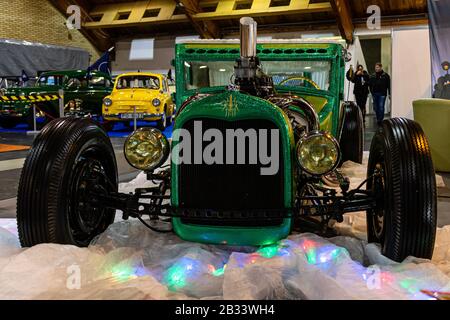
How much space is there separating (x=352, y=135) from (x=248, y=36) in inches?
139

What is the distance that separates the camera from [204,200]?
2438mm

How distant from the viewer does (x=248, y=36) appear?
8.89 feet

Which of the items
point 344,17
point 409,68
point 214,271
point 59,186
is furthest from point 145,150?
point 344,17

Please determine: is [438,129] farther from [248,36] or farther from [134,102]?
[134,102]

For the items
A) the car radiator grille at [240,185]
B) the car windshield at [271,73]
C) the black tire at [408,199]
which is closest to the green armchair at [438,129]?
the car windshield at [271,73]

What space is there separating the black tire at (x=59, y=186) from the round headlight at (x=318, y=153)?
47.2 inches

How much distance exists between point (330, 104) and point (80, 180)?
7.48 feet

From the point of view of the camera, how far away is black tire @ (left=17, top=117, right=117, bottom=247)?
2.39 metres

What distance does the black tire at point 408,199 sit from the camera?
7.39 feet

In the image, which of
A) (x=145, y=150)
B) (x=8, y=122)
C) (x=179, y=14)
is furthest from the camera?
(x=179, y=14)

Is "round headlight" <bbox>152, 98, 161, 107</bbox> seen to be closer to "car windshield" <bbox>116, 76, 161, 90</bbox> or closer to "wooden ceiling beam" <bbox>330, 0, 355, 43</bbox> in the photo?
"car windshield" <bbox>116, 76, 161, 90</bbox>

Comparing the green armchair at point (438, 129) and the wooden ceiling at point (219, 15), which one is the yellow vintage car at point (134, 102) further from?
the green armchair at point (438, 129)

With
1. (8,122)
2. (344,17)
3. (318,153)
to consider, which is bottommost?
(318,153)
